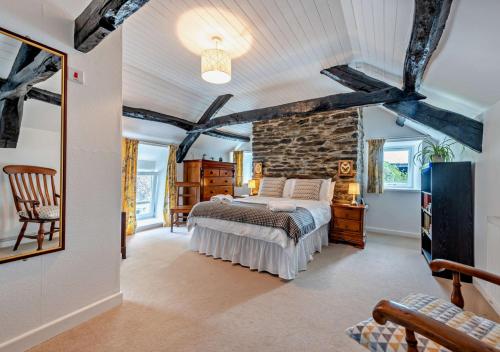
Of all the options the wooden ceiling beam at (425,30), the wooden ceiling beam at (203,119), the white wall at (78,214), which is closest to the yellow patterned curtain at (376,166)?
the wooden ceiling beam at (425,30)

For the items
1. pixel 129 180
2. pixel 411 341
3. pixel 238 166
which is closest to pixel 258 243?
pixel 411 341

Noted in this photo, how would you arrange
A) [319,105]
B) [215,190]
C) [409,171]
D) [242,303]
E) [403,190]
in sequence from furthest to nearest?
[215,190] < [409,171] < [403,190] < [319,105] < [242,303]

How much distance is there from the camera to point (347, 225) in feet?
12.9

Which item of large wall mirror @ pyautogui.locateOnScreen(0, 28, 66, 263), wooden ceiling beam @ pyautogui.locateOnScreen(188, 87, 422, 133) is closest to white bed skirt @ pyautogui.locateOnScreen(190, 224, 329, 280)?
large wall mirror @ pyautogui.locateOnScreen(0, 28, 66, 263)

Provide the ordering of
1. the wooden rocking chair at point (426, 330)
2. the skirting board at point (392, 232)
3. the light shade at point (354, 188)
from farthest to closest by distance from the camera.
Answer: the skirting board at point (392, 232), the light shade at point (354, 188), the wooden rocking chair at point (426, 330)

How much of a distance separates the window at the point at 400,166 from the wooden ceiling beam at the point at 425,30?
2.89m

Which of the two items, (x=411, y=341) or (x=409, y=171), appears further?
(x=409, y=171)

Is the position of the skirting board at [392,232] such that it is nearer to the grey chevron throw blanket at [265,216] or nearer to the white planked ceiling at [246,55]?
the grey chevron throw blanket at [265,216]

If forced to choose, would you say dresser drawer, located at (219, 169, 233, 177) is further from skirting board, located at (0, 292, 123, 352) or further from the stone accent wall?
skirting board, located at (0, 292, 123, 352)

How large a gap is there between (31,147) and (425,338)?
2.47 metres

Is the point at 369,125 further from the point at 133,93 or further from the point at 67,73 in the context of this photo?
the point at 67,73

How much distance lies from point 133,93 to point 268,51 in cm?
244

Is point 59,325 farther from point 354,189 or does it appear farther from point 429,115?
point 429,115

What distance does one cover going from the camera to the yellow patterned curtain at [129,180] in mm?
4586
